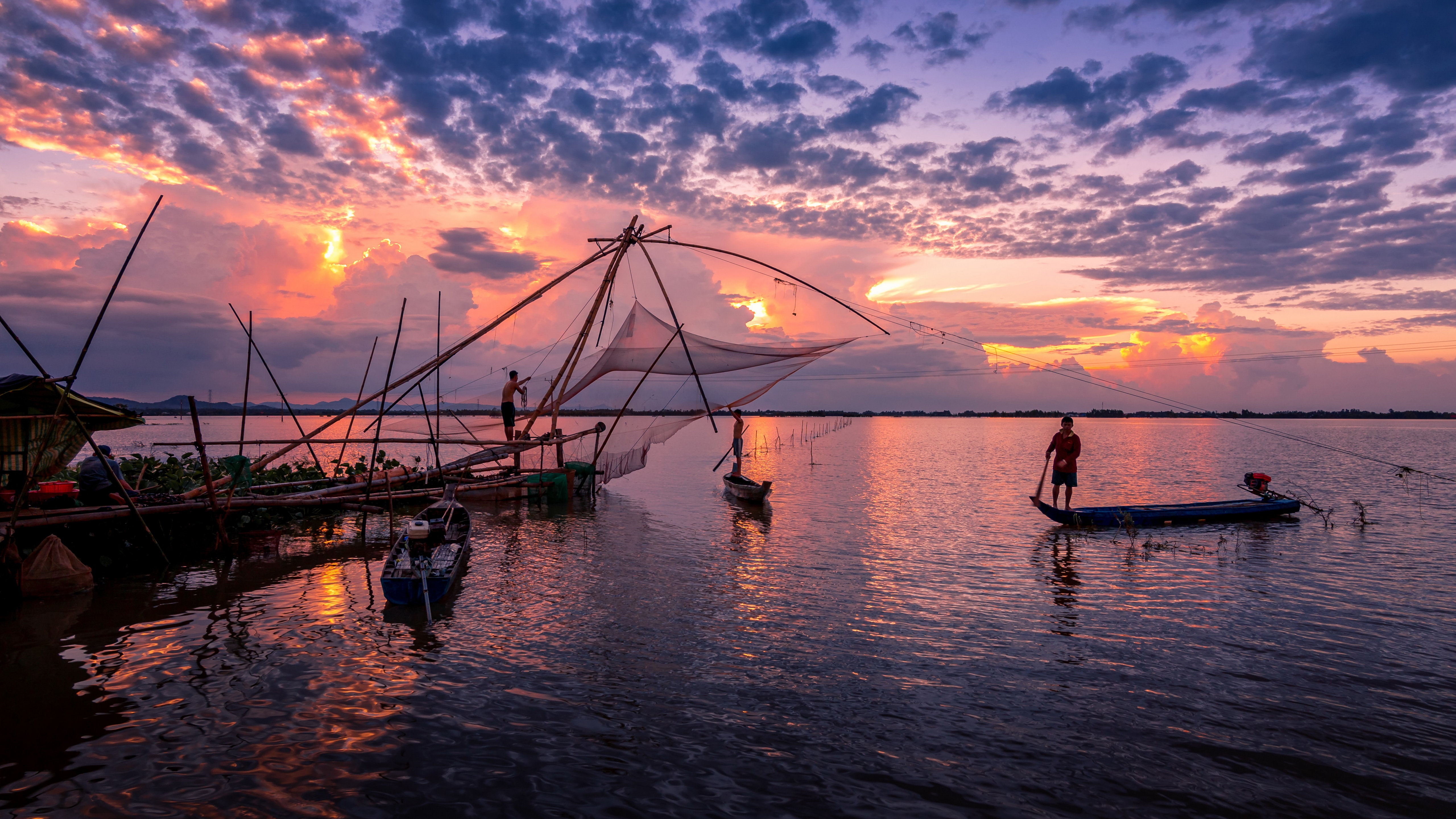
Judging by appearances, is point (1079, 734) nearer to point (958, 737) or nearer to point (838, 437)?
point (958, 737)

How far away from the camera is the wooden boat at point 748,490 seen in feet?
60.3

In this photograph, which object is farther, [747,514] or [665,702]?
[747,514]

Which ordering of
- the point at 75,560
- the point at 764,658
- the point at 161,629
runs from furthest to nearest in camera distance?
the point at 75,560, the point at 161,629, the point at 764,658

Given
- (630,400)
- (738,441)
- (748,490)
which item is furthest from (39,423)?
(738,441)

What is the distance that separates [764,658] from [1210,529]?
1345cm

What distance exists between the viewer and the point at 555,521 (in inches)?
642

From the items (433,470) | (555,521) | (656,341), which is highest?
(656,341)

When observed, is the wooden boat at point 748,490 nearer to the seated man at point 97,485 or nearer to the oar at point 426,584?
the oar at point 426,584

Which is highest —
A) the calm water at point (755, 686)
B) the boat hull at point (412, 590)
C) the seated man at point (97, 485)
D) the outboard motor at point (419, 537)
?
the seated man at point (97, 485)

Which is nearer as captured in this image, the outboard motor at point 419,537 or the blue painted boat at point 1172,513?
the outboard motor at point 419,537

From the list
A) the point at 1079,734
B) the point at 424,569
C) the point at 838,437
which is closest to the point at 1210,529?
the point at 1079,734

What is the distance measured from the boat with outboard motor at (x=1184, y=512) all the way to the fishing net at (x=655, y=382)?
634 cm

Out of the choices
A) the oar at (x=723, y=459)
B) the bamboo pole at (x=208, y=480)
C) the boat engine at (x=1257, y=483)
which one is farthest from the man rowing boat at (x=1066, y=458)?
the bamboo pole at (x=208, y=480)

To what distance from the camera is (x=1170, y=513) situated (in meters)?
15.3
